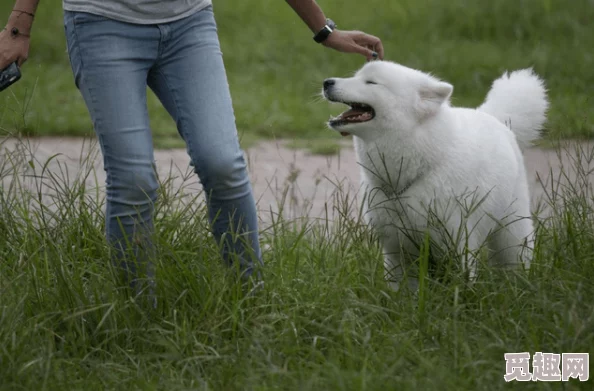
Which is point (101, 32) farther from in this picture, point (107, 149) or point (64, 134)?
point (64, 134)

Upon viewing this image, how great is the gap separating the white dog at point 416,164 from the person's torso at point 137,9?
0.75 meters

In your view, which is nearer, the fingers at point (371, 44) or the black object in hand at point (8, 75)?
the black object in hand at point (8, 75)

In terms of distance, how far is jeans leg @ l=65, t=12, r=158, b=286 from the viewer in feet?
10.4

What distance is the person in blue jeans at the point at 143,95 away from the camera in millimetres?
3168

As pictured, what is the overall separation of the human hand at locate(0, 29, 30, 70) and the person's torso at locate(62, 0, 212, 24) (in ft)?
0.66

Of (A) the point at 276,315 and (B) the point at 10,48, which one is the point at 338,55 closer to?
(B) the point at 10,48

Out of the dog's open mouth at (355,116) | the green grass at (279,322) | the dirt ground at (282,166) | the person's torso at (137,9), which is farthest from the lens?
the dirt ground at (282,166)

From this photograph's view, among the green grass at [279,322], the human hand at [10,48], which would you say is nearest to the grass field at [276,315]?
the green grass at [279,322]

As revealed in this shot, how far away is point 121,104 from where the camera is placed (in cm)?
316

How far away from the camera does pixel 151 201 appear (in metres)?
3.24

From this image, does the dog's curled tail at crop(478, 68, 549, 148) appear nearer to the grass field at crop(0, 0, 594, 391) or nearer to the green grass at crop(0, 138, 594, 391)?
the grass field at crop(0, 0, 594, 391)

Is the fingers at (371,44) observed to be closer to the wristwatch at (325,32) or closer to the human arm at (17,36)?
the wristwatch at (325,32)

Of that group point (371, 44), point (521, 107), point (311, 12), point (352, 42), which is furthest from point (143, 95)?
point (521, 107)

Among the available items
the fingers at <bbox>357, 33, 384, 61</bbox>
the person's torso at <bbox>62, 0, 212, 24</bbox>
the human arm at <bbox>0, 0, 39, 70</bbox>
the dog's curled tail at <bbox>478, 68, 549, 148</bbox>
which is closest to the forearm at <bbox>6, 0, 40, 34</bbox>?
the human arm at <bbox>0, 0, 39, 70</bbox>
